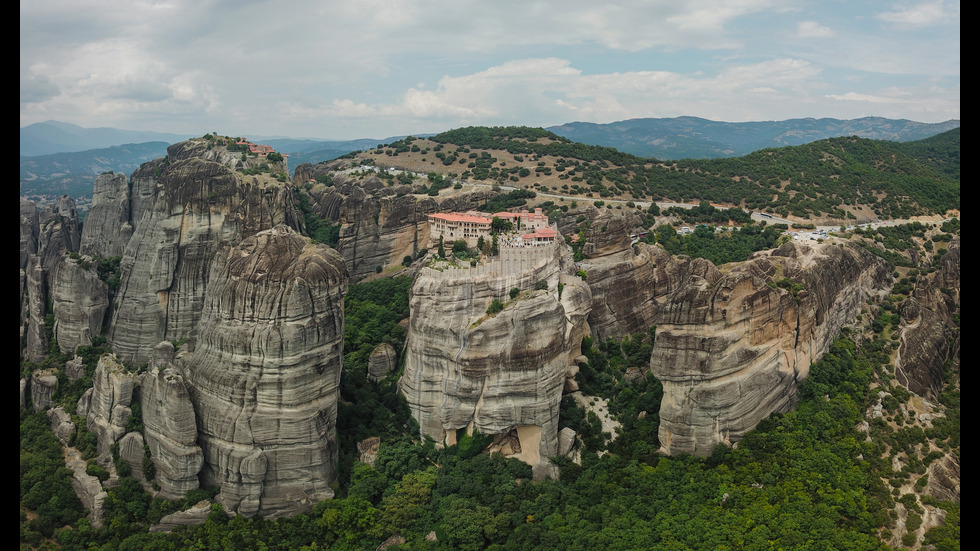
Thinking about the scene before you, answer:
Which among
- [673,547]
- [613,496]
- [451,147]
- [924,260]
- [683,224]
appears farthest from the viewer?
[451,147]

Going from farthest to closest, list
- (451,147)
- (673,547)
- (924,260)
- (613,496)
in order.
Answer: (451,147) → (924,260) → (613,496) → (673,547)

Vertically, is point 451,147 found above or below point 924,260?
above

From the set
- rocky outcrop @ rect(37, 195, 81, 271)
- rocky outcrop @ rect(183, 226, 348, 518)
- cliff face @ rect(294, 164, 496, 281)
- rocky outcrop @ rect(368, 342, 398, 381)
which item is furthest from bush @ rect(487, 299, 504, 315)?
rocky outcrop @ rect(37, 195, 81, 271)

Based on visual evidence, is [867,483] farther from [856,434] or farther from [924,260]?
[924,260]

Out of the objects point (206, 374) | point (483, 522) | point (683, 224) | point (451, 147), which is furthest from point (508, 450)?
point (451, 147)

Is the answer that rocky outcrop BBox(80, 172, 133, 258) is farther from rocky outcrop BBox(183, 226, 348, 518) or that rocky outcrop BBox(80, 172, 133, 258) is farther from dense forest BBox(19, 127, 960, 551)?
rocky outcrop BBox(183, 226, 348, 518)

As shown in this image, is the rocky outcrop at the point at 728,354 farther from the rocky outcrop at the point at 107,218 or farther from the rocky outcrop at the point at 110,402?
the rocky outcrop at the point at 107,218

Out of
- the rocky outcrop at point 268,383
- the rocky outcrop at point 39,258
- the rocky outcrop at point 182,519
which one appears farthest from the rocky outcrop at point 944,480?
the rocky outcrop at point 39,258
